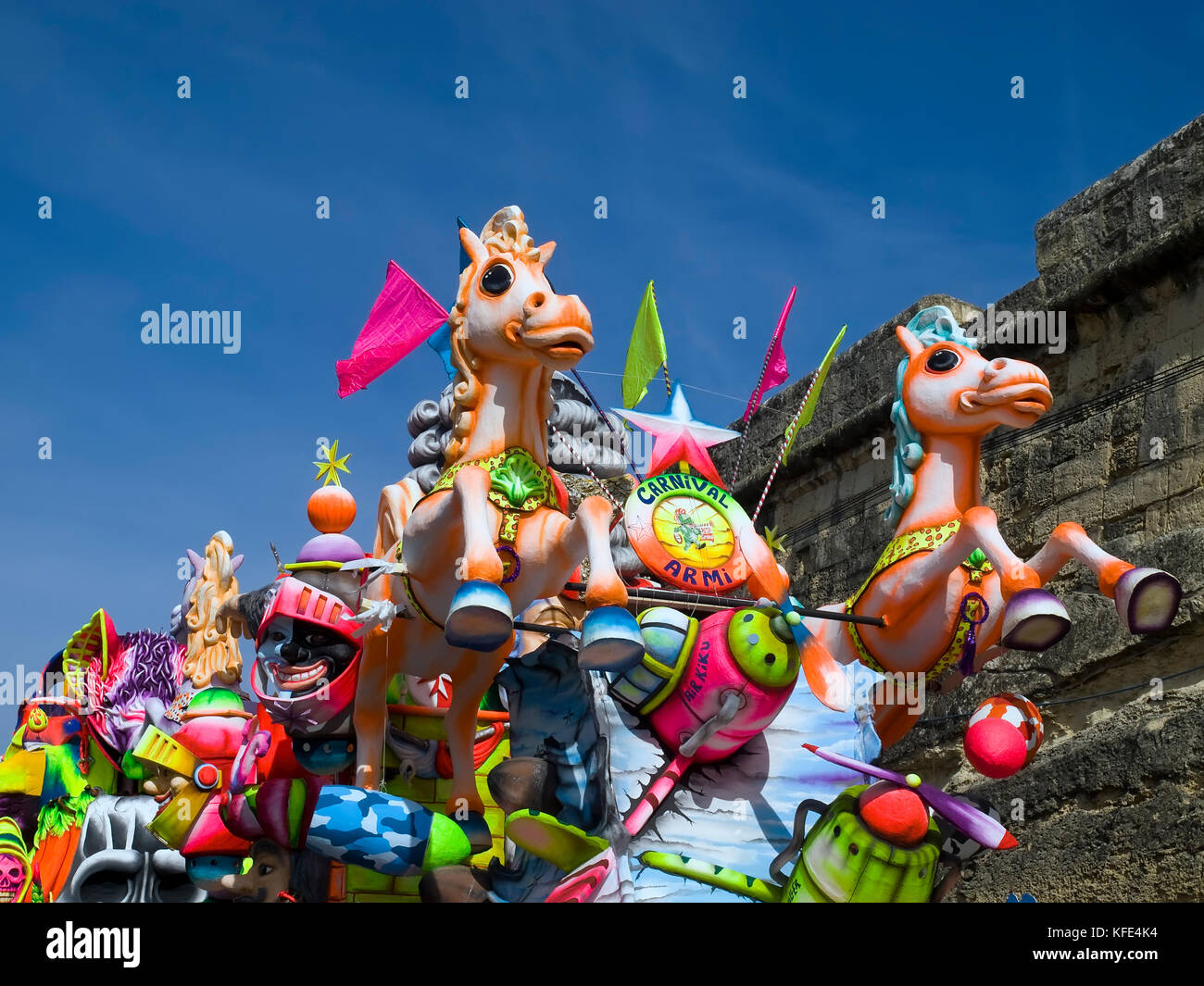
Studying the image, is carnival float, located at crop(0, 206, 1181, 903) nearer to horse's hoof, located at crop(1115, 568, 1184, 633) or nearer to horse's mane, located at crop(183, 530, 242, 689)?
horse's hoof, located at crop(1115, 568, 1184, 633)

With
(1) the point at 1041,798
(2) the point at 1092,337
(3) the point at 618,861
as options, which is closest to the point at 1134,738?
(1) the point at 1041,798

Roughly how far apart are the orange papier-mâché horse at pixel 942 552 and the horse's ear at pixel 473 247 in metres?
2.17

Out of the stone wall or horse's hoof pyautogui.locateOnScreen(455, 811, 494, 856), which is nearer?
horse's hoof pyautogui.locateOnScreen(455, 811, 494, 856)

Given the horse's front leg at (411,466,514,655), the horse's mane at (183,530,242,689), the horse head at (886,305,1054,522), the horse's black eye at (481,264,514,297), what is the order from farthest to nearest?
1. the horse's mane at (183,530,242,689)
2. the horse head at (886,305,1054,522)
3. the horse's black eye at (481,264,514,297)
4. the horse's front leg at (411,466,514,655)

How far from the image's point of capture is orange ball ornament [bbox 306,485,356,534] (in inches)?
332

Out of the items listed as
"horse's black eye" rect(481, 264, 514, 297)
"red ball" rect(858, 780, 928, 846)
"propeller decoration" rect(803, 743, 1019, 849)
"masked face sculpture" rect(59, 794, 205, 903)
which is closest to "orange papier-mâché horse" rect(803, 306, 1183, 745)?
"propeller decoration" rect(803, 743, 1019, 849)

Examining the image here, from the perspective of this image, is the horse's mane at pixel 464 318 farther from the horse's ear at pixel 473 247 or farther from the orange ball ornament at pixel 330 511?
the orange ball ornament at pixel 330 511

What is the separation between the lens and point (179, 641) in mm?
10562

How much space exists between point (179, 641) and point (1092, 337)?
20.6 feet

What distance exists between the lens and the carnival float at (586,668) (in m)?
6.25

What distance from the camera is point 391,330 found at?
791cm

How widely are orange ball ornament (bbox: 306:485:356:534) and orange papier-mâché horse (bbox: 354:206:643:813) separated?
100 centimetres
